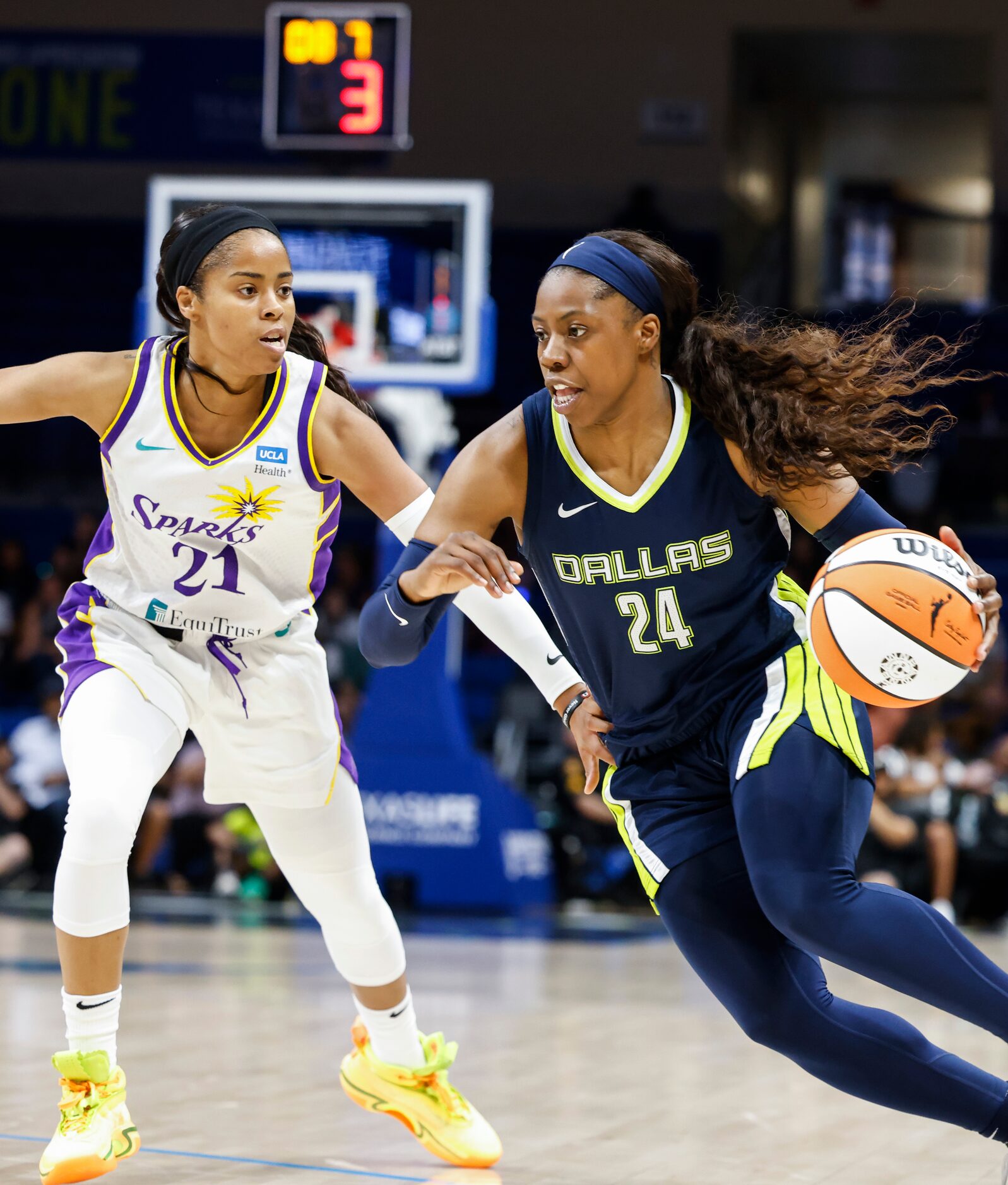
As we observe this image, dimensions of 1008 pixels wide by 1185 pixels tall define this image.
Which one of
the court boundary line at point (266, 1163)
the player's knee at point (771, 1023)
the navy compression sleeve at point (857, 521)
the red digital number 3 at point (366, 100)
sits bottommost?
the court boundary line at point (266, 1163)

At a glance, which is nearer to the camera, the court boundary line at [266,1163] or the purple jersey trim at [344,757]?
the court boundary line at [266,1163]

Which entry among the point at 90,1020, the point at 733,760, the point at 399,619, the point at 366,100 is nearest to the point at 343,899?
the point at 90,1020

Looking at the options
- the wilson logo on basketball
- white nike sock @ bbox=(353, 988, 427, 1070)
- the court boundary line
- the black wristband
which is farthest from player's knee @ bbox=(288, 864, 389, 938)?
the wilson logo on basketball

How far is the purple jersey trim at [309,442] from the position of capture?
329cm

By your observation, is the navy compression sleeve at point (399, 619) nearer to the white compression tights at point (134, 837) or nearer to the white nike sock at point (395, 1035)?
the white compression tights at point (134, 837)

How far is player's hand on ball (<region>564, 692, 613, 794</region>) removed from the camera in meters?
3.00

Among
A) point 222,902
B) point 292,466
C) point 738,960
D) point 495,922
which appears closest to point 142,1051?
point 292,466

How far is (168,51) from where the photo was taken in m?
14.1

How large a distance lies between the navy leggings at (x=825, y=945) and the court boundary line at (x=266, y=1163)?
865mm

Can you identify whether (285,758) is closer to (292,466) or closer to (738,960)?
(292,466)

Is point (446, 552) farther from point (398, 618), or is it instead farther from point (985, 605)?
point (985, 605)

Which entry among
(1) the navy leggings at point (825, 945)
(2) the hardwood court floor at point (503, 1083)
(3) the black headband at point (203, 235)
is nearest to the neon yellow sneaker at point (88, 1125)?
(2) the hardwood court floor at point (503, 1083)

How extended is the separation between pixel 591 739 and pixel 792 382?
768 mm

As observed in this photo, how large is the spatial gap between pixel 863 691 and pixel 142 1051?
9.37 ft
